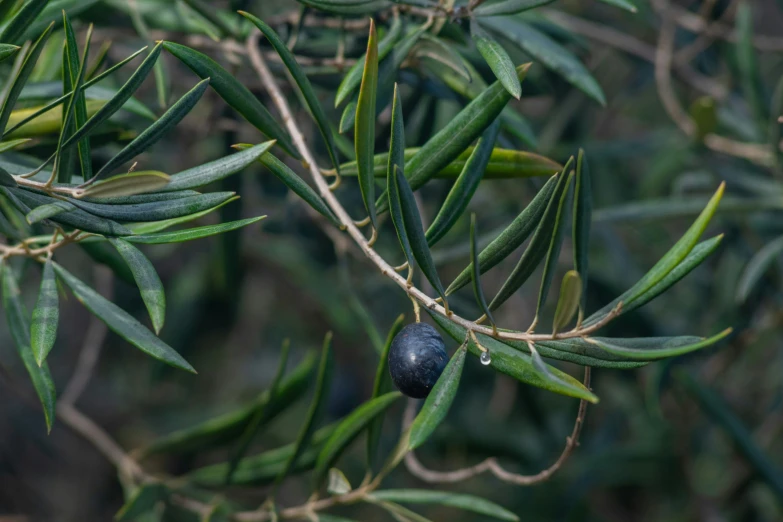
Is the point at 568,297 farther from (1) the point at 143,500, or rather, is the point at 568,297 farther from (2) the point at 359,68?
(1) the point at 143,500

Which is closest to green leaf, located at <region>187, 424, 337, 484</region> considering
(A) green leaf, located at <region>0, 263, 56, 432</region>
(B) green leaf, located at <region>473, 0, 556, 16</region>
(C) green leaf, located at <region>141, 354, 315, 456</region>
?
(C) green leaf, located at <region>141, 354, 315, 456</region>

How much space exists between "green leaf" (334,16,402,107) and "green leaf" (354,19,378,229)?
0.13 meters

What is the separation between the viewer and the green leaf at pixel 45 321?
0.63m

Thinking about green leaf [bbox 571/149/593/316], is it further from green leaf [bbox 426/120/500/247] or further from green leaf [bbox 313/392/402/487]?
green leaf [bbox 313/392/402/487]

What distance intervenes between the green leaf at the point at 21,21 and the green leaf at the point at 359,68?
27 cm

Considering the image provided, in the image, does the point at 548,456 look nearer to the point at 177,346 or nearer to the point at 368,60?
the point at 177,346

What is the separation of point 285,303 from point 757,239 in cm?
148

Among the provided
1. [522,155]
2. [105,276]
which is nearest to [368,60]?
[522,155]

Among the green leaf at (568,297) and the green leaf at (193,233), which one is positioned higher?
the green leaf at (193,233)

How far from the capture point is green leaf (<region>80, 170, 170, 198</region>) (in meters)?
0.55

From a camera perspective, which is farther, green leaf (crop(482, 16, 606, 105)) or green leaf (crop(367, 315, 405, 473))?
green leaf (crop(482, 16, 606, 105))

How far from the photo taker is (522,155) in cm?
79

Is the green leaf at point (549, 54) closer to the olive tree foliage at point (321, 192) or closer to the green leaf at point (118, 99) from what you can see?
the olive tree foliage at point (321, 192)

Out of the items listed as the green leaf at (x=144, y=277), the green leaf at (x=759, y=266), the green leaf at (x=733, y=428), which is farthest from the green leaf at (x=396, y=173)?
the green leaf at (x=733, y=428)
